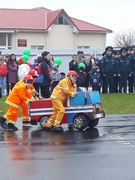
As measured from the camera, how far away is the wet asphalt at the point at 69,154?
8.80m

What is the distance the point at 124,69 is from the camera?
22.2m

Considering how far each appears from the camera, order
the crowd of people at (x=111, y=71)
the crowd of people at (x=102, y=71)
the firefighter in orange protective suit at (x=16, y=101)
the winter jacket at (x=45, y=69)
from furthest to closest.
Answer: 1. the crowd of people at (x=111, y=71)
2. the crowd of people at (x=102, y=71)
3. the winter jacket at (x=45, y=69)
4. the firefighter in orange protective suit at (x=16, y=101)

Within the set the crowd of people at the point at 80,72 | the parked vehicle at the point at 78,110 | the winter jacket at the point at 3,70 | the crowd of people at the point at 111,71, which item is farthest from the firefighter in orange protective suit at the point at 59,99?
the crowd of people at the point at 111,71

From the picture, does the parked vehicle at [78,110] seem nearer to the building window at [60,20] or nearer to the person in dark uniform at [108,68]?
the person in dark uniform at [108,68]

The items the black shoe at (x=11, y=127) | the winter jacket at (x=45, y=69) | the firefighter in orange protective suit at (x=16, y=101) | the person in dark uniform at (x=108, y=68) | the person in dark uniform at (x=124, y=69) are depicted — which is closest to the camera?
the black shoe at (x=11, y=127)

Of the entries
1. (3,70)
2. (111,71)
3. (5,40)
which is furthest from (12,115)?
(5,40)

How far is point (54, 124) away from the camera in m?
14.1

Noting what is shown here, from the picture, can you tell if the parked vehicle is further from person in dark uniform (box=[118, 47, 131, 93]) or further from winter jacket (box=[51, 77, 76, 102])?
person in dark uniform (box=[118, 47, 131, 93])

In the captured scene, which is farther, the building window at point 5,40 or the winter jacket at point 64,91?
the building window at point 5,40

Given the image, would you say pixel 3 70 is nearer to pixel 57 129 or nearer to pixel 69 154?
pixel 57 129

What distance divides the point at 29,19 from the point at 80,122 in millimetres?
39084

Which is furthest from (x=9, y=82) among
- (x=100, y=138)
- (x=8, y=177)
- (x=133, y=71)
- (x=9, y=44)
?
(x=9, y=44)

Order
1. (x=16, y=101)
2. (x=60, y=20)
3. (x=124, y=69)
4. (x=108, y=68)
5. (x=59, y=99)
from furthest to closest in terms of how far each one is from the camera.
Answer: (x=60, y=20), (x=124, y=69), (x=108, y=68), (x=16, y=101), (x=59, y=99)

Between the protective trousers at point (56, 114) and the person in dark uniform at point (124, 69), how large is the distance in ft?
27.3
